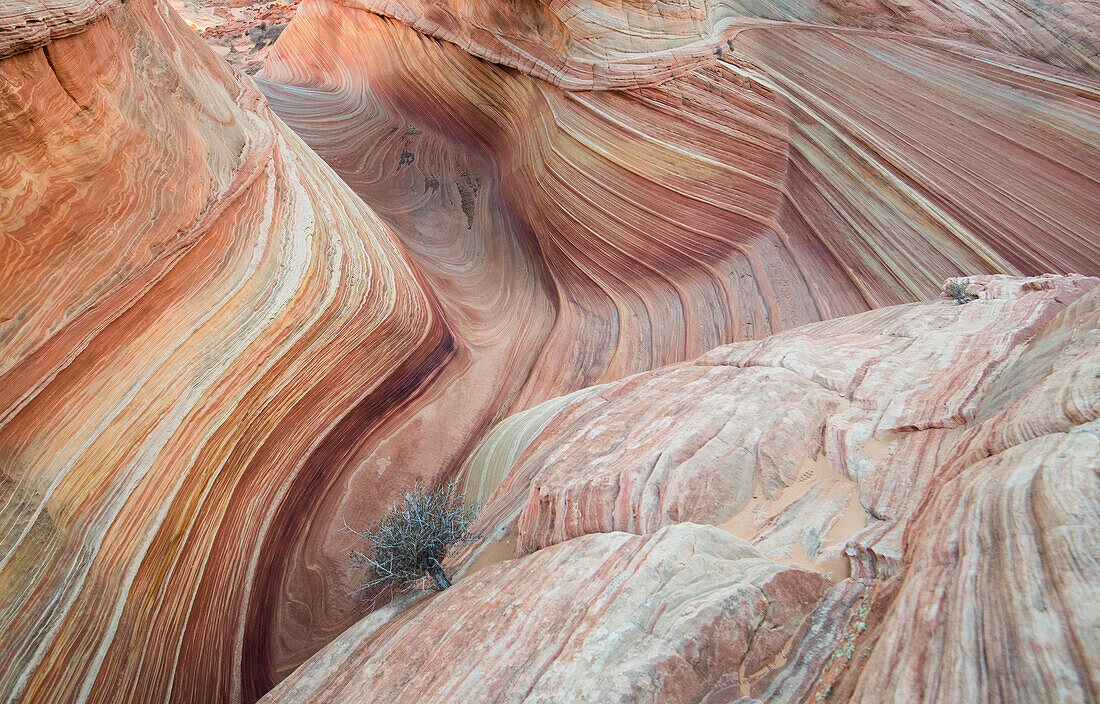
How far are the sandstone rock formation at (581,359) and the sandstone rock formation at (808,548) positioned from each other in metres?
0.02

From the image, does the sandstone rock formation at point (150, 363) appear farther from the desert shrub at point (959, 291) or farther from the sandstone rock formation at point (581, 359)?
the desert shrub at point (959, 291)

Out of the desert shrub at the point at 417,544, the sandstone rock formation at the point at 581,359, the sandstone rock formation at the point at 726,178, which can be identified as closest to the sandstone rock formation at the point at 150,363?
the sandstone rock formation at the point at 581,359

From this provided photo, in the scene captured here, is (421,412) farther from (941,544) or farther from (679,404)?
(941,544)

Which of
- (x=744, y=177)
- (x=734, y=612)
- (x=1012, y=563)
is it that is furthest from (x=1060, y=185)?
(x=734, y=612)

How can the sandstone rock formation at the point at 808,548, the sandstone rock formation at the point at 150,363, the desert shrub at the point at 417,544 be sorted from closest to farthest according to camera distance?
the sandstone rock formation at the point at 808,548
the sandstone rock formation at the point at 150,363
the desert shrub at the point at 417,544

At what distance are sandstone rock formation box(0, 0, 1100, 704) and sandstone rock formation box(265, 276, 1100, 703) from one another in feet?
0.06

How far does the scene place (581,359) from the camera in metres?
7.05

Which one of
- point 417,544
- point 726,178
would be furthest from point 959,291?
point 417,544

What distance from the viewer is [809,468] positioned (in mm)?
3143

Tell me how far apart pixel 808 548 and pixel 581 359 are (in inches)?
181

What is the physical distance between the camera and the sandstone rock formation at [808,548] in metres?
1.78

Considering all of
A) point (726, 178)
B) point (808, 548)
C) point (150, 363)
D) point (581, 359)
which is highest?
point (726, 178)

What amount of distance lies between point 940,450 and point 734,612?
54.8 inches

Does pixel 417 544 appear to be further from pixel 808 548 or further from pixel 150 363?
pixel 150 363
